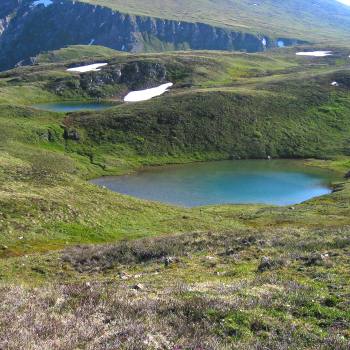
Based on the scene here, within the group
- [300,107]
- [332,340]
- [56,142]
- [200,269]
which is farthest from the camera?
[300,107]

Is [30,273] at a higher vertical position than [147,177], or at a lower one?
higher

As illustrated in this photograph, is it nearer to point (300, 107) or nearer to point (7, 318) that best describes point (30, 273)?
point (7, 318)

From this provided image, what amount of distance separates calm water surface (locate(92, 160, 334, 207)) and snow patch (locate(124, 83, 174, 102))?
5768 cm

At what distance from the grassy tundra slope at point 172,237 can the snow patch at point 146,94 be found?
2148cm

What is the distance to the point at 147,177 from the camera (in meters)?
92.6

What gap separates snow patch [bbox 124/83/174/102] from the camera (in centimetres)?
15776

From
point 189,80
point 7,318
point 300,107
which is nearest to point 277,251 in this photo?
point 7,318

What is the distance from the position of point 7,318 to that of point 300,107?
130112 millimetres

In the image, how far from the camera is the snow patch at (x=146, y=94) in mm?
157762

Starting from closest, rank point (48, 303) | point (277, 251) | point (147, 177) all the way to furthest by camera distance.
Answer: point (48, 303), point (277, 251), point (147, 177)

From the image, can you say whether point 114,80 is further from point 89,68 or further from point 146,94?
point 89,68

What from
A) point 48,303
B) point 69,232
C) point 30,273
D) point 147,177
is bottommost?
point 147,177

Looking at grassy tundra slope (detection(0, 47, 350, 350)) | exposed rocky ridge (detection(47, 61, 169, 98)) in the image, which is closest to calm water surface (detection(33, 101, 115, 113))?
exposed rocky ridge (detection(47, 61, 169, 98))

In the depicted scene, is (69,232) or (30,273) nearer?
(30,273)
